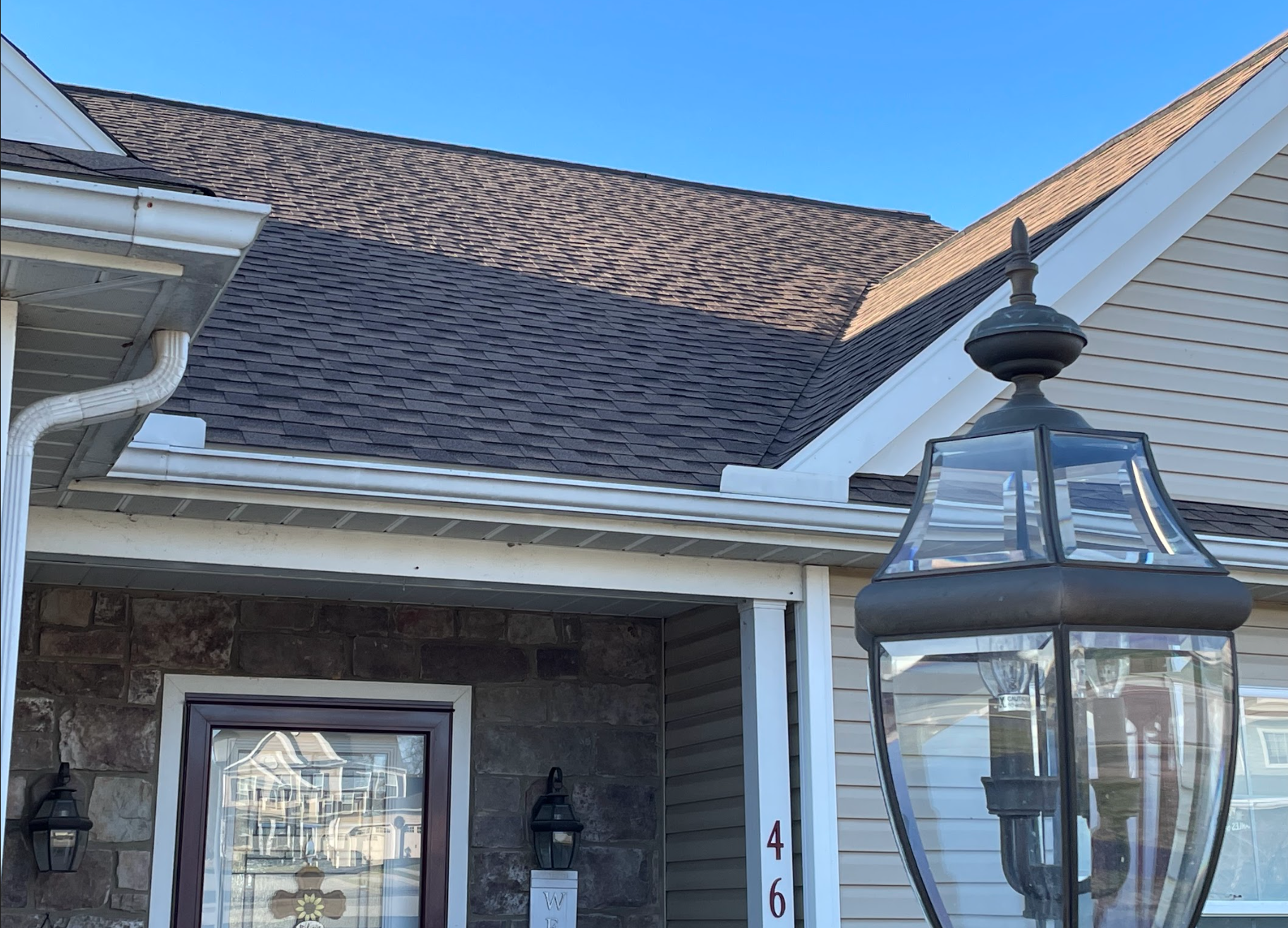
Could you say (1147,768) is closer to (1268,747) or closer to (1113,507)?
(1113,507)

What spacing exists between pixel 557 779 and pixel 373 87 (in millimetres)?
11519

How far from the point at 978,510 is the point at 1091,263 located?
370 cm

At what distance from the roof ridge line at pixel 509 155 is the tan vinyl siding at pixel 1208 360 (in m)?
3.88

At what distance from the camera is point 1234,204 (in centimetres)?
655

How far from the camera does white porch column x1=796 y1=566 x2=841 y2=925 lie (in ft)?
17.2

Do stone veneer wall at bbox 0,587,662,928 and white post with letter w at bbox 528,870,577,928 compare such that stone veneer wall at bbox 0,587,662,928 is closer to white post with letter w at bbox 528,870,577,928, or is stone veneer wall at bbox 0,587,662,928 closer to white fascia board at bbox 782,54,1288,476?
white post with letter w at bbox 528,870,577,928

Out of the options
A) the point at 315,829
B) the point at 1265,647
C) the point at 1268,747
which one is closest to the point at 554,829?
the point at 315,829

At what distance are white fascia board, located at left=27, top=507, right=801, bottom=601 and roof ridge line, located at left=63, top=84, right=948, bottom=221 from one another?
470 centimetres

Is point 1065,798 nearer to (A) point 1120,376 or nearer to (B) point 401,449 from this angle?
(B) point 401,449

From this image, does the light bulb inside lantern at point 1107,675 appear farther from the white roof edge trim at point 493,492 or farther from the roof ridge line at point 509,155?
the roof ridge line at point 509,155

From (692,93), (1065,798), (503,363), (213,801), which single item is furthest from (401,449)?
(692,93)

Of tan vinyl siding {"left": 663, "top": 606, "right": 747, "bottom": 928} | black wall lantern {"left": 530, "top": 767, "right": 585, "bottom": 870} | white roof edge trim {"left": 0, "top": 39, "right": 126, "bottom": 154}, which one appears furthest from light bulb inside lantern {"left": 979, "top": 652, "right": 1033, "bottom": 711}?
black wall lantern {"left": 530, "top": 767, "right": 585, "bottom": 870}

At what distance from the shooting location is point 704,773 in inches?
241

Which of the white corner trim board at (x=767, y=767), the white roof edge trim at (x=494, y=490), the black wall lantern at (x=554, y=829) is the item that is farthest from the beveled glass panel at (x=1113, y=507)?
the black wall lantern at (x=554, y=829)
